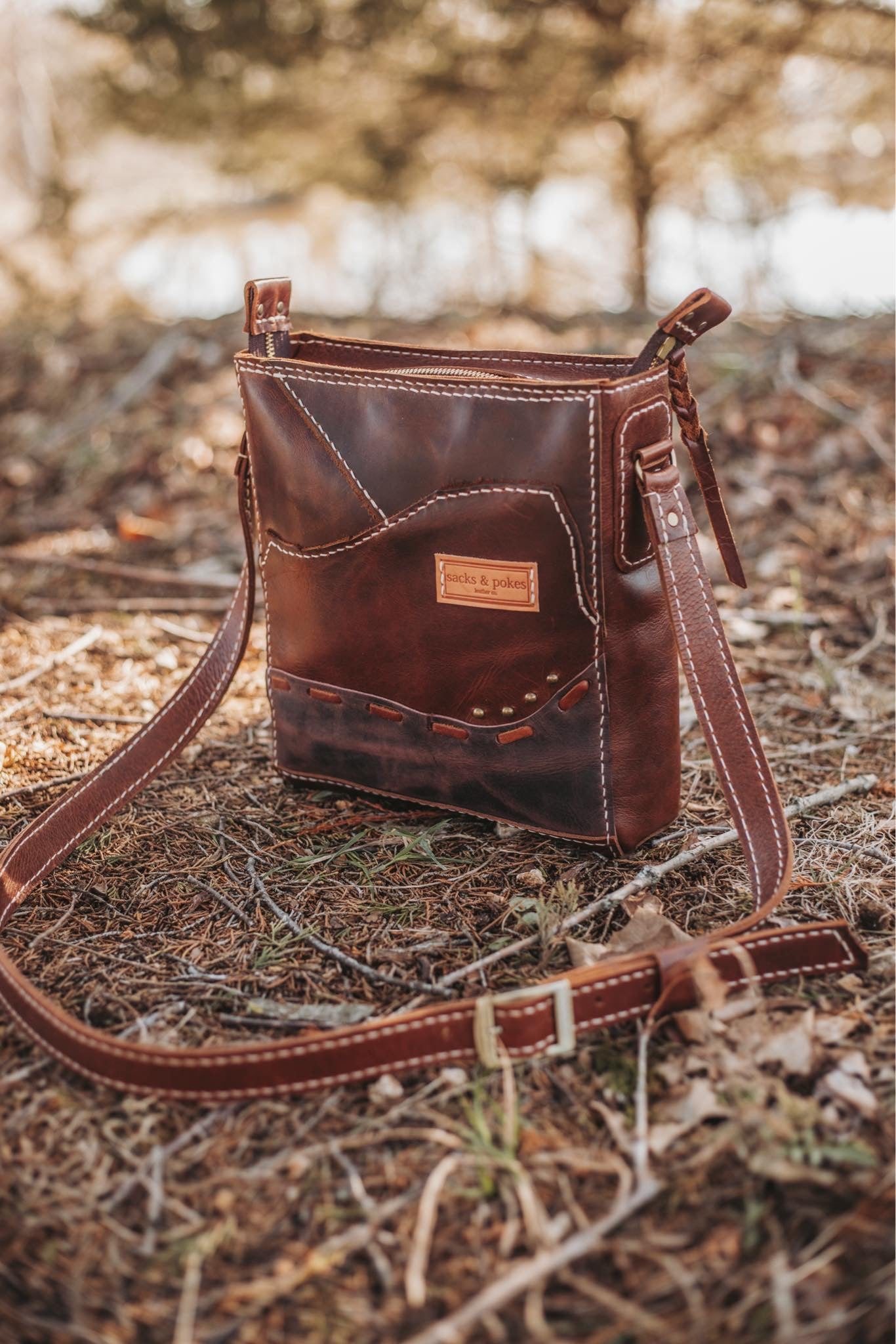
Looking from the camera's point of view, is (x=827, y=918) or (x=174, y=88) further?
(x=174, y=88)

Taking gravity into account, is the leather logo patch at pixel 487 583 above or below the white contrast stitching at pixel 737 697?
above

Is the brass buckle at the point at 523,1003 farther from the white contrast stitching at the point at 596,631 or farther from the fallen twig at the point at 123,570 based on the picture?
the fallen twig at the point at 123,570

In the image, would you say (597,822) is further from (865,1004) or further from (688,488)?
(688,488)

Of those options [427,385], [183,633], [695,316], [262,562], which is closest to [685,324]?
[695,316]

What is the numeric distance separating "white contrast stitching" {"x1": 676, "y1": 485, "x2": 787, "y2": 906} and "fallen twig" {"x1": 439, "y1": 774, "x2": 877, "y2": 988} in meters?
0.21

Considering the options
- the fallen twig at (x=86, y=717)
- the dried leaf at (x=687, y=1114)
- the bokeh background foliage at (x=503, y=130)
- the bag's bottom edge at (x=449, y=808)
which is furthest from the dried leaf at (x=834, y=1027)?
the bokeh background foliage at (x=503, y=130)

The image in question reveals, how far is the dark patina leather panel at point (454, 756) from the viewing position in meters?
1.88

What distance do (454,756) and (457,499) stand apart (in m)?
0.49

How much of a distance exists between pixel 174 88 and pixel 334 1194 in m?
7.85

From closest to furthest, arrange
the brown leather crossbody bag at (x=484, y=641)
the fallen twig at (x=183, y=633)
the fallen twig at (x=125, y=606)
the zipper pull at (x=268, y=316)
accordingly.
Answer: the brown leather crossbody bag at (x=484, y=641), the zipper pull at (x=268, y=316), the fallen twig at (x=183, y=633), the fallen twig at (x=125, y=606)

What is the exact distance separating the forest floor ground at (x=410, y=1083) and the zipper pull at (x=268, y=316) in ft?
3.00

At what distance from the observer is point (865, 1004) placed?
1604 millimetres

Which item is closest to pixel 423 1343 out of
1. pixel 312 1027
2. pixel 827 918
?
pixel 312 1027

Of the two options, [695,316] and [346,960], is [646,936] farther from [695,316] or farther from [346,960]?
[695,316]
